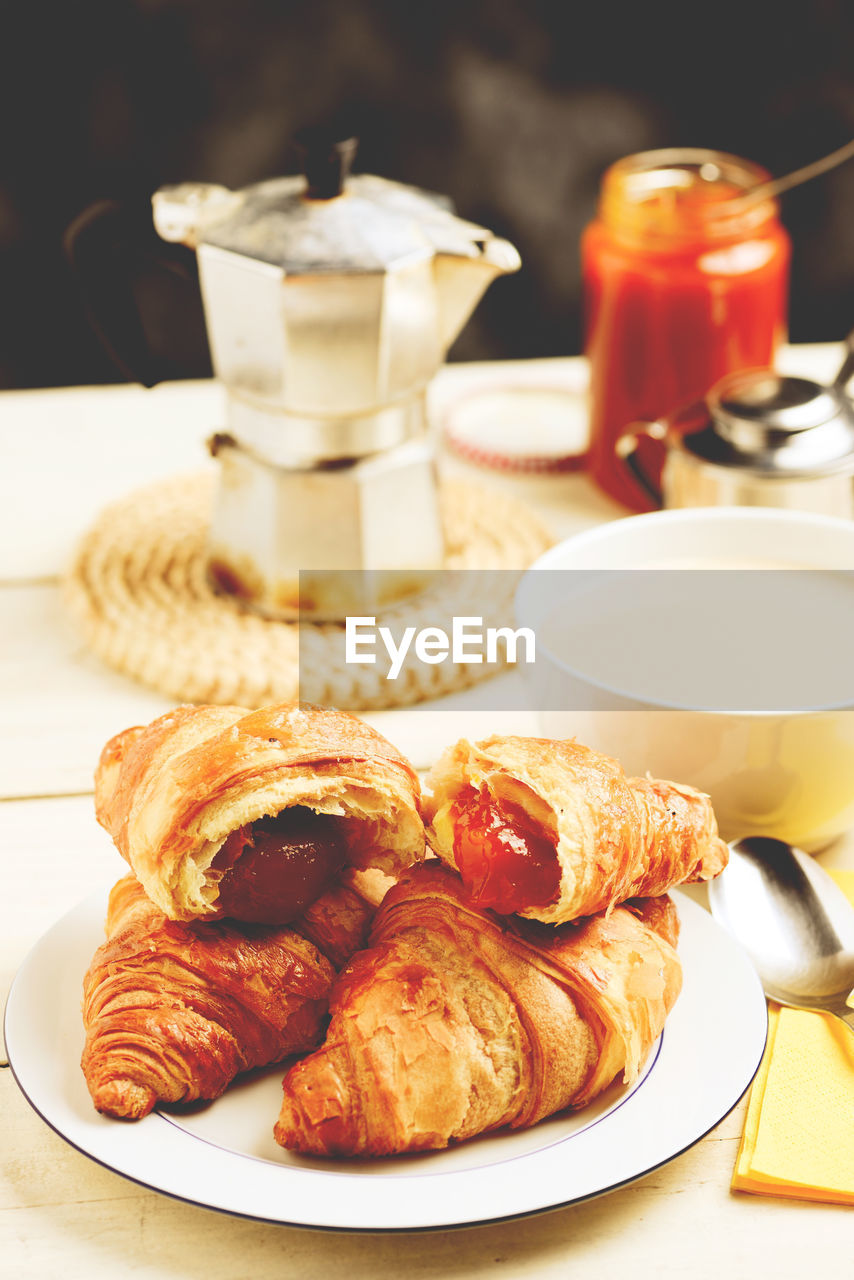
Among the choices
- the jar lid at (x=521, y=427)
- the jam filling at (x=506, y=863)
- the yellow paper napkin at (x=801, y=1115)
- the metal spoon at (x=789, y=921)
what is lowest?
the jar lid at (x=521, y=427)

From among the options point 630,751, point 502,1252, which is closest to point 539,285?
point 630,751

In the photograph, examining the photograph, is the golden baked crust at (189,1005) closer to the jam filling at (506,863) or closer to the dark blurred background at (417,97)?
the jam filling at (506,863)

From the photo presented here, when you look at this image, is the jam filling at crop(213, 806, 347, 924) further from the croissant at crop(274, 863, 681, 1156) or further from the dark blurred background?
the dark blurred background

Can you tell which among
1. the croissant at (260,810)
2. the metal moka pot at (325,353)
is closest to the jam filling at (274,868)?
the croissant at (260,810)

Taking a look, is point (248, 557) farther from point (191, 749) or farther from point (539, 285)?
point (539, 285)

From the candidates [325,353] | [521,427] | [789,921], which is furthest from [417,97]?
[789,921]

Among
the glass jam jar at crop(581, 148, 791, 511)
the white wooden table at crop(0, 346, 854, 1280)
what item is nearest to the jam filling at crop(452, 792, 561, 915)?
the white wooden table at crop(0, 346, 854, 1280)

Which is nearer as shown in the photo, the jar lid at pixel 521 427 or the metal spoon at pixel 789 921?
the metal spoon at pixel 789 921
